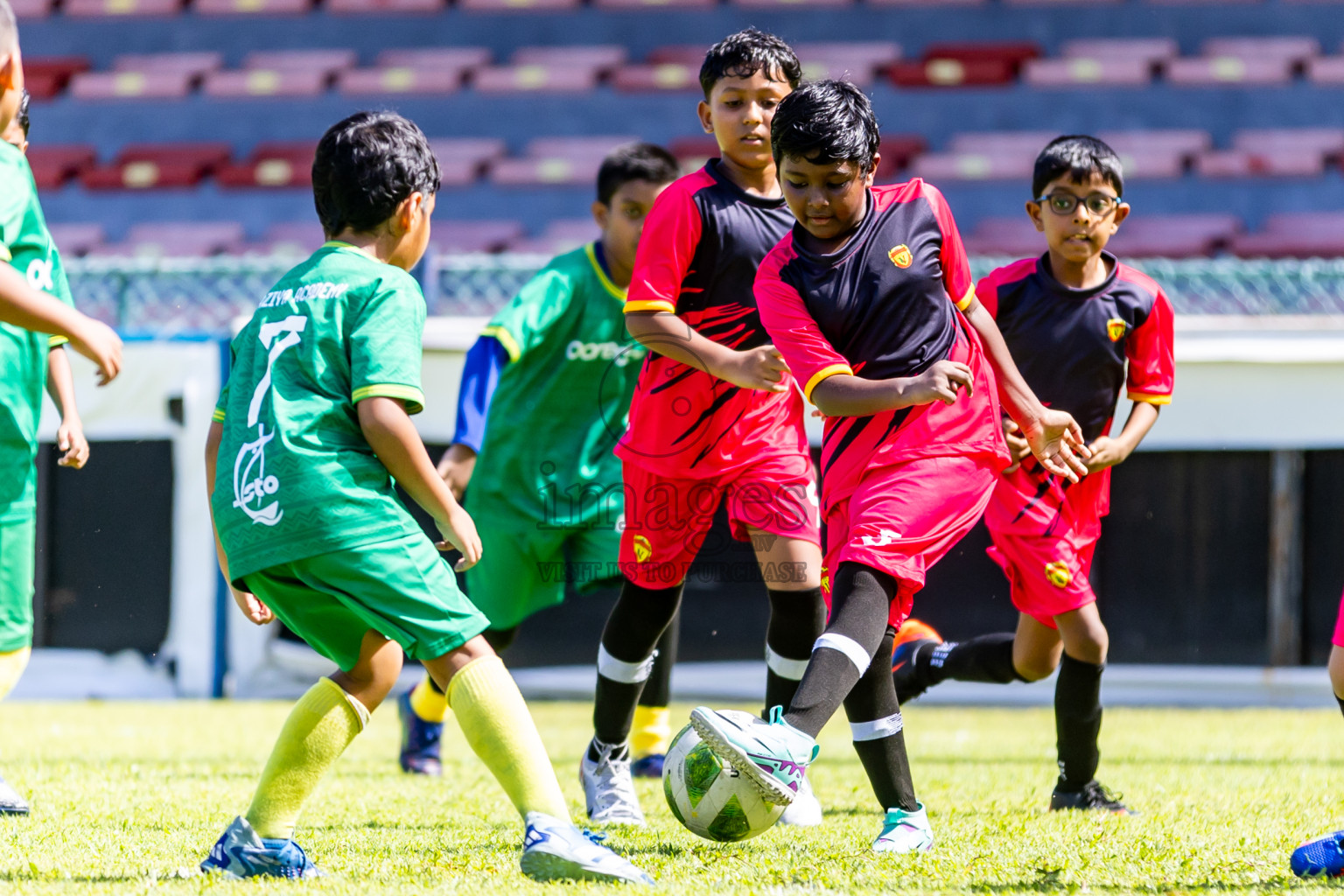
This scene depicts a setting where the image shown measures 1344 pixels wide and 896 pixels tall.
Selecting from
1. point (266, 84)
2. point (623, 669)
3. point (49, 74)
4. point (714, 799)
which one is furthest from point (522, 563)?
point (49, 74)

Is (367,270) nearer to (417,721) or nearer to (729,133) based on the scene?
(729,133)

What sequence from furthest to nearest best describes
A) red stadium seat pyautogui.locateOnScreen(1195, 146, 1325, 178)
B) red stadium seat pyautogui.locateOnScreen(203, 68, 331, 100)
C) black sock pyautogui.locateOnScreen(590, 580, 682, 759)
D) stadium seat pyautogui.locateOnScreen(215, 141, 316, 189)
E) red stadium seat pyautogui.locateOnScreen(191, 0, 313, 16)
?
red stadium seat pyautogui.locateOnScreen(191, 0, 313, 16), red stadium seat pyautogui.locateOnScreen(203, 68, 331, 100), stadium seat pyautogui.locateOnScreen(215, 141, 316, 189), red stadium seat pyautogui.locateOnScreen(1195, 146, 1325, 178), black sock pyautogui.locateOnScreen(590, 580, 682, 759)

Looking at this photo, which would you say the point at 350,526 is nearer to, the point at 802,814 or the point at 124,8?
the point at 802,814

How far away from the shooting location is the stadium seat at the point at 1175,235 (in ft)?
37.2

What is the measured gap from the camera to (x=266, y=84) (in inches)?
561

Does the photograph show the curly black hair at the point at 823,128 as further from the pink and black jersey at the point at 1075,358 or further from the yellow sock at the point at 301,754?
the yellow sock at the point at 301,754

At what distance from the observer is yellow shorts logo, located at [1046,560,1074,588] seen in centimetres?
364

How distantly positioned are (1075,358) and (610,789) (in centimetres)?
167

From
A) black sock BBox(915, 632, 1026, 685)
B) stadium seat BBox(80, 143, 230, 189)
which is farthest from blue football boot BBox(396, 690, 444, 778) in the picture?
stadium seat BBox(80, 143, 230, 189)

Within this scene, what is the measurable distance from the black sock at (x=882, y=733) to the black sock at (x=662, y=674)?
4.05 ft

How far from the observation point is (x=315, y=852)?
2.86 m

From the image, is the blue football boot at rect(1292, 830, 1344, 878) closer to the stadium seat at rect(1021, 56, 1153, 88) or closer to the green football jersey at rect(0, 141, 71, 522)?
the green football jersey at rect(0, 141, 71, 522)

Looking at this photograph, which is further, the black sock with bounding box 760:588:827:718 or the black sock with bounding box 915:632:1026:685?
the black sock with bounding box 915:632:1026:685

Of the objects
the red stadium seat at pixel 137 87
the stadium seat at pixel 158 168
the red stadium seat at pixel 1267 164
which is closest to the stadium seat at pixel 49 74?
the red stadium seat at pixel 137 87
